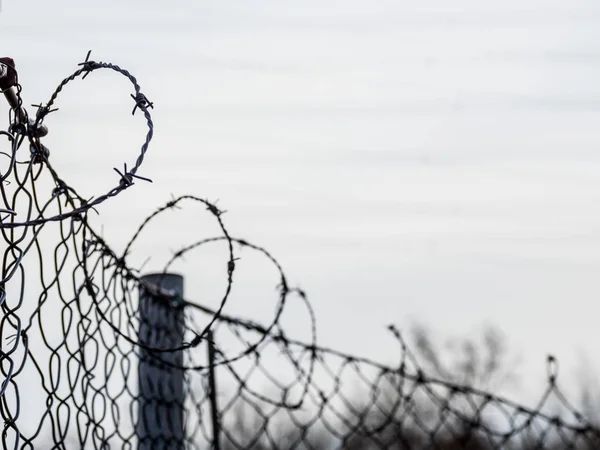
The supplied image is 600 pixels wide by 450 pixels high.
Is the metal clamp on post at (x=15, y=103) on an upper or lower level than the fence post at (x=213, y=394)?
upper

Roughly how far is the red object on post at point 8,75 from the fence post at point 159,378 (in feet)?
3.25

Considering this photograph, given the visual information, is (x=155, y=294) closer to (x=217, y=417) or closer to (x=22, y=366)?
(x=217, y=417)

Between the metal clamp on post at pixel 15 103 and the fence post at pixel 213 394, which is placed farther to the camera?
the fence post at pixel 213 394

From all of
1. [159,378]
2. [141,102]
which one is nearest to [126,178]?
[141,102]

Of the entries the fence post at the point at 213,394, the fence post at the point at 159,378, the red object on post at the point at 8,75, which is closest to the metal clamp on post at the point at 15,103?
the red object on post at the point at 8,75

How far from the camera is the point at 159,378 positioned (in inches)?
103

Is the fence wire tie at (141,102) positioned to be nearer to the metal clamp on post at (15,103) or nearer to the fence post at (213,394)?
the metal clamp on post at (15,103)

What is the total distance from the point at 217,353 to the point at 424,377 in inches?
34.7

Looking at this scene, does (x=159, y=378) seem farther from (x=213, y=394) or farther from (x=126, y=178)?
(x=126, y=178)

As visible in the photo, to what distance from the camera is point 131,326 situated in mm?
2316

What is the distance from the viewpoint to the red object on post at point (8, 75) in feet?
5.49

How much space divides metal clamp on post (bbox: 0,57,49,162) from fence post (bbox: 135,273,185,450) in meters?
0.87

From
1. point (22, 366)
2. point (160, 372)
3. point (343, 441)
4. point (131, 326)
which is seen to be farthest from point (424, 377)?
point (22, 366)

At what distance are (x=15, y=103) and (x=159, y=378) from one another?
113cm
